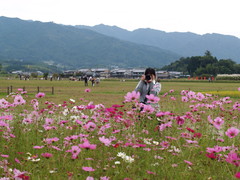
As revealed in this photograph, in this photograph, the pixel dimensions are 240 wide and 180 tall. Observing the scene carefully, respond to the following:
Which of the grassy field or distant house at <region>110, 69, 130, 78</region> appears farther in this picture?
distant house at <region>110, 69, 130, 78</region>

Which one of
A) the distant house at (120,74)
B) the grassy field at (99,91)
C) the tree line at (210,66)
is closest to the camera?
the grassy field at (99,91)

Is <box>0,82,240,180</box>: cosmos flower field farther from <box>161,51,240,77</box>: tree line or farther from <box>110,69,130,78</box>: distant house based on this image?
<box>110,69,130,78</box>: distant house

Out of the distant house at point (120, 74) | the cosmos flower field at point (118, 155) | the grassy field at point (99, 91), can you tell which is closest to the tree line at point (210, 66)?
the distant house at point (120, 74)

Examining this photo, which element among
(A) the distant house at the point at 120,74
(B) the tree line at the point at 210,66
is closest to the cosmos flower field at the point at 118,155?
(B) the tree line at the point at 210,66

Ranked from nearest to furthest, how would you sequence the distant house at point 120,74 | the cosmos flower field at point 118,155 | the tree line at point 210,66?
the cosmos flower field at point 118,155 < the tree line at point 210,66 < the distant house at point 120,74

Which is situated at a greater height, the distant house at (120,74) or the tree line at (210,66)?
the tree line at (210,66)

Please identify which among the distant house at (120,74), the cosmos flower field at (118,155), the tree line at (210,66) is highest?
the tree line at (210,66)

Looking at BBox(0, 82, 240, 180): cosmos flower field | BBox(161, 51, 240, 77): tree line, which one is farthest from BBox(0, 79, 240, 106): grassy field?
BBox(161, 51, 240, 77): tree line

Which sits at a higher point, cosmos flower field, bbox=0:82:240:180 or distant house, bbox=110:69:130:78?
cosmos flower field, bbox=0:82:240:180

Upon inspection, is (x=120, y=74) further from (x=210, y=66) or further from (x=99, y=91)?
(x=99, y=91)

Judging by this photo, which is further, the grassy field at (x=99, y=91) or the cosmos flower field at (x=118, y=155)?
the grassy field at (x=99, y=91)

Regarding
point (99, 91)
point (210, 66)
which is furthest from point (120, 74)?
point (99, 91)

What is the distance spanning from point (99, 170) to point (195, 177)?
1.04 m

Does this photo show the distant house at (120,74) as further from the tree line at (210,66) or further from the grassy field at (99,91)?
the grassy field at (99,91)
